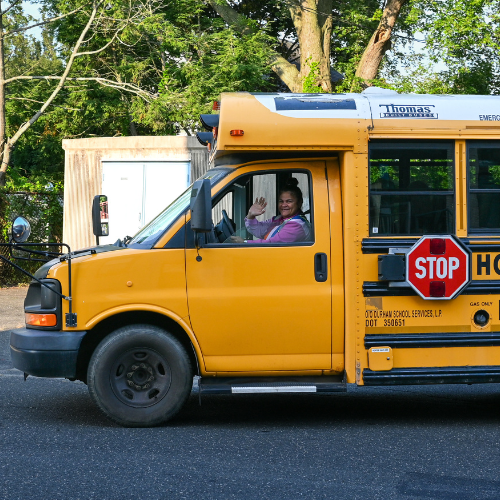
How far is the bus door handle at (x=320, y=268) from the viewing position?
6035 millimetres

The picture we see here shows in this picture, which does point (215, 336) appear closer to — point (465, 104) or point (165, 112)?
point (465, 104)

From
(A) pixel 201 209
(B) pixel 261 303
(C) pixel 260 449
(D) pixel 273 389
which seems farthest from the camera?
(B) pixel 261 303

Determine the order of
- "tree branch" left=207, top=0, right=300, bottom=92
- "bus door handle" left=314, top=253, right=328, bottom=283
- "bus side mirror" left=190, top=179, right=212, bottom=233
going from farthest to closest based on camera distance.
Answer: "tree branch" left=207, top=0, right=300, bottom=92
"bus door handle" left=314, top=253, right=328, bottom=283
"bus side mirror" left=190, top=179, right=212, bottom=233

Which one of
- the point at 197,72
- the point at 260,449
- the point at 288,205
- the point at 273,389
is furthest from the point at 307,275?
the point at 197,72

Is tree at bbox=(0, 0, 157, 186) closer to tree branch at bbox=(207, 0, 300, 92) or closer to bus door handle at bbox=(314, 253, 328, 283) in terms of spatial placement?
tree branch at bbox=(207, 0, 300, 92)

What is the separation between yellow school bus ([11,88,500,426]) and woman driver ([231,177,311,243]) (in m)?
0.01

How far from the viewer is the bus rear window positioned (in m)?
6.07

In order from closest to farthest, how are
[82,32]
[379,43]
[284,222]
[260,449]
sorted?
1. [260,449]
2. [284,222]
3. [82,32]
4. [379,43]

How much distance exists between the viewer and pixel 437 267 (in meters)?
6.05

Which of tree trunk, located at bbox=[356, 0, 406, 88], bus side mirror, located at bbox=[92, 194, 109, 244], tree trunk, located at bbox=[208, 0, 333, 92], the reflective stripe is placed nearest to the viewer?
the reflective stripe

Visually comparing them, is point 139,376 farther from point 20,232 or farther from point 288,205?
point 288,205

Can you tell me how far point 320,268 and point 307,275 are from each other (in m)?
0.12

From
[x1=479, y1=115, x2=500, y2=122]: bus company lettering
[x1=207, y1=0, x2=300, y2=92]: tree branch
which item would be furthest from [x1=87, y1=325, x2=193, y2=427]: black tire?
[x1=207, y1=0, x2=300, y2=92]: tree branch

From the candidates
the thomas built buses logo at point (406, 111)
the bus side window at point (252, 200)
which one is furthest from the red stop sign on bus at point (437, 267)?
the thomas built buses logo at point (406, 111)
